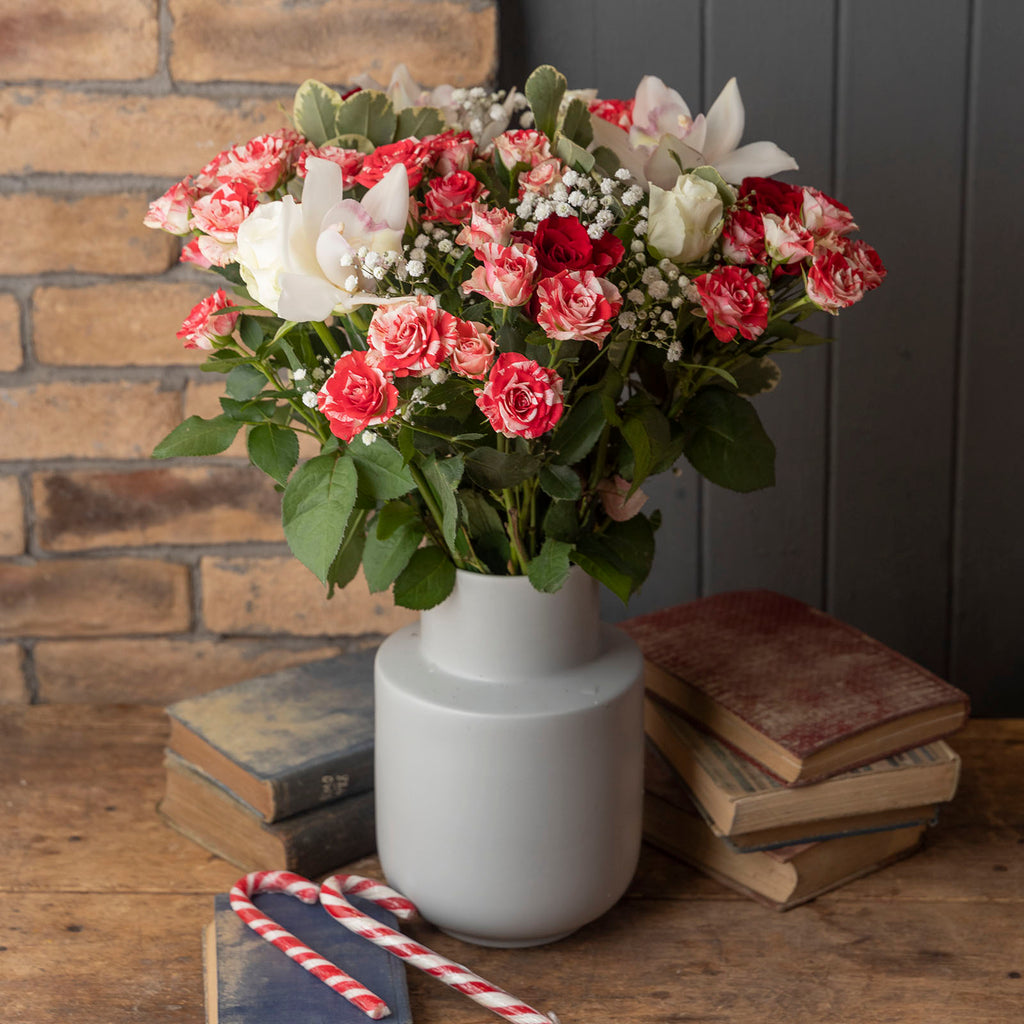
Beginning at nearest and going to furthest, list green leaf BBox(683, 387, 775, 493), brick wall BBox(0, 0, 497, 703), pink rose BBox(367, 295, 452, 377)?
pink rose BBox(367, 295, 452, 377) < green leaf BBox(683, 387, 775, 493) < brick wall BBox(0, 0, 497, 703)

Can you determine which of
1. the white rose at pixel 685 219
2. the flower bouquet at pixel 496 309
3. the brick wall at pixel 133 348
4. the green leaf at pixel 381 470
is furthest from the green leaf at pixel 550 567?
the brick wall at pixel 133 348

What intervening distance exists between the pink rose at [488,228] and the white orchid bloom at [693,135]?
0.14 metres

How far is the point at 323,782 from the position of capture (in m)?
0.97

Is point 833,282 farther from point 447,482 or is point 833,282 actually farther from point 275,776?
point 275,776

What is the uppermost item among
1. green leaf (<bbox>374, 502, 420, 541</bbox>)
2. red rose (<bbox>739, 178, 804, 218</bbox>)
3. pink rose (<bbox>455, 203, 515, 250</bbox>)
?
red rose (<bbox>739, 178, 804, 218</bbox>)

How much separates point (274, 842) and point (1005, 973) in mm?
554

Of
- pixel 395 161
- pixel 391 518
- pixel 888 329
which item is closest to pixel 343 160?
pixel 395 161

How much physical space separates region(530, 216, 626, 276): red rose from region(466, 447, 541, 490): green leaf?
120 mm

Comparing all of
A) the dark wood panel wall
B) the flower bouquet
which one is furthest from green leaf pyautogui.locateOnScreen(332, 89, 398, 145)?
the dark wood panel wall

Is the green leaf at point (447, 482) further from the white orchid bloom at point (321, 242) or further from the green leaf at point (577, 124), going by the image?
the green leaf at point (577, 124)

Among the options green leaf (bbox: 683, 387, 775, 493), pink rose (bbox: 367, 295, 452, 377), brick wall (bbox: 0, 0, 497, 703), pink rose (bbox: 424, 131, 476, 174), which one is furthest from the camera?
brick wall (bbox: 0, 0, 497, 703)

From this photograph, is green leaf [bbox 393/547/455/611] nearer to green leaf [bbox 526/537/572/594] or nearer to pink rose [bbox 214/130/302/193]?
green leaf [bbox 526/537/572/594]

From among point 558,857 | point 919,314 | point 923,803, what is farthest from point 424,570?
point 919,314

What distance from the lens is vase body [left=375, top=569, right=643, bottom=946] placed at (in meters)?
0.84
